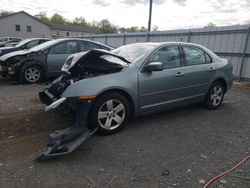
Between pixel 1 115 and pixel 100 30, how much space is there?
257 ft

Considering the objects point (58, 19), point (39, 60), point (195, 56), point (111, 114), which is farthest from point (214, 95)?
point (58, 19)

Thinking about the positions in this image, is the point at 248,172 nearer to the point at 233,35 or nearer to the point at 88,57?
the point at 88,57

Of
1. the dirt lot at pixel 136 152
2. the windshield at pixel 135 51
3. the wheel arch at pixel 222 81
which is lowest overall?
the dirt lot at pixel 136 152

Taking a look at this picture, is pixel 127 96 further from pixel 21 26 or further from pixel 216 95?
pixel 21 26

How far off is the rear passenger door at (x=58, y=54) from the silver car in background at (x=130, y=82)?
3.49 m

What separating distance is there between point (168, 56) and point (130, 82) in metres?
1.14

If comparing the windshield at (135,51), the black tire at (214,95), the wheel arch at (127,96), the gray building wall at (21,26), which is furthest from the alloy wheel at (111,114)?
the gray building wall at (21,26)

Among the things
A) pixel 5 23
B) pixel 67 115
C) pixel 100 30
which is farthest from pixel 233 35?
pixel 100 30

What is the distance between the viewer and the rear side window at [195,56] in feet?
15.4

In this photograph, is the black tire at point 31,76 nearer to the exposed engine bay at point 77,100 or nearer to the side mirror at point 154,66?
the exposed engine bay at point 77,100

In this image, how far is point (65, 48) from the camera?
7.81 m

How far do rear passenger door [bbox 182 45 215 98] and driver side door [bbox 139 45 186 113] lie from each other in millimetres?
195

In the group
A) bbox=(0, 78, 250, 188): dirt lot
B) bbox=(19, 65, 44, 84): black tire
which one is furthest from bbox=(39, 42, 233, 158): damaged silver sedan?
bbox=(19, 65, 44, 84): black tire

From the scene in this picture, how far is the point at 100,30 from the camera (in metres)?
78.8
